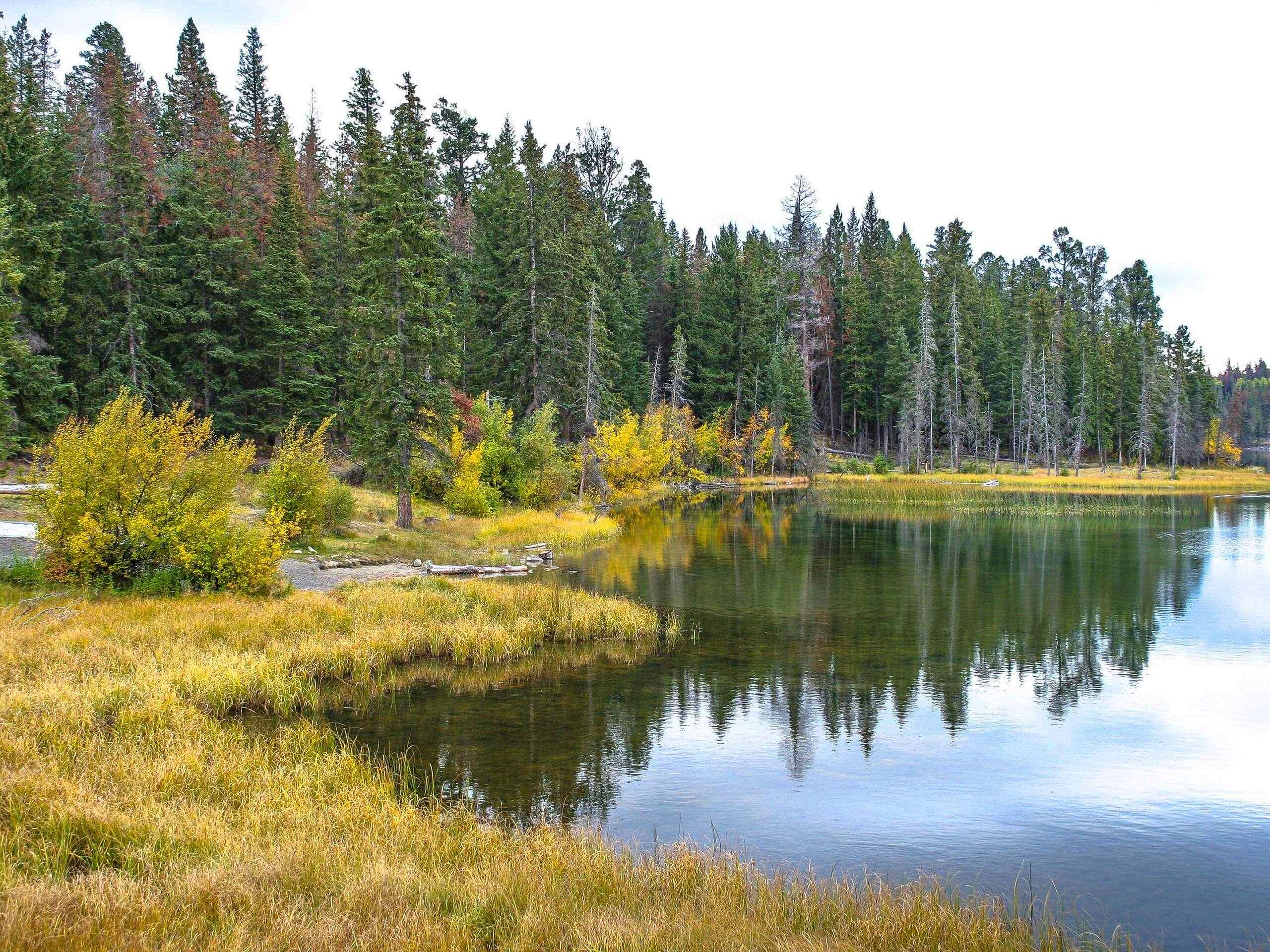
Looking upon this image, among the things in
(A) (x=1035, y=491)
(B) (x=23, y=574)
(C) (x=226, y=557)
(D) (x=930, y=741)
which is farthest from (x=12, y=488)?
(A) (x=1035, y=491)

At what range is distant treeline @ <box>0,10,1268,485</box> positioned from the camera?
35.3 meters

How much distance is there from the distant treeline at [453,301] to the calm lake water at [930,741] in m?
18.9

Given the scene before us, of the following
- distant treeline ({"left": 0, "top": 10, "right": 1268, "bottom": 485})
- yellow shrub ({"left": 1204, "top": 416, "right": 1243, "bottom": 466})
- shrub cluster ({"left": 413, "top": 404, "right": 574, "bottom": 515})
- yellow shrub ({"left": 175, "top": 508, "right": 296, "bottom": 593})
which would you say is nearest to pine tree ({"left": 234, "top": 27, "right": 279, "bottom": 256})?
distant treeline ({"left": 0, "top": 10, "right": 1268, "bottom": 485})

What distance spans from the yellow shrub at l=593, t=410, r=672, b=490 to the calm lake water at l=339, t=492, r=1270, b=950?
30752 millimetres

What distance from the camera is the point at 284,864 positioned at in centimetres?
718

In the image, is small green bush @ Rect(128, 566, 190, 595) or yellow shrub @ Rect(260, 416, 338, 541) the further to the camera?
yellow shrub @ Rect(260, 416, 338, 541)

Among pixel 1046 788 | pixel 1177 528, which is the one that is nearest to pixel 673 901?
pixel 1046 788

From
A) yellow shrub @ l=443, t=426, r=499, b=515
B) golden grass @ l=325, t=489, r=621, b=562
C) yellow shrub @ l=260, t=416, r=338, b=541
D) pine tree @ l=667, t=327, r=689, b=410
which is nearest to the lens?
yellow shrub @ l=260, t=416, r=338, b=541

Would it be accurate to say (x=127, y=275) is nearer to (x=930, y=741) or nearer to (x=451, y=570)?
(x=451, y=570)

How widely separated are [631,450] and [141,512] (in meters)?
43.5

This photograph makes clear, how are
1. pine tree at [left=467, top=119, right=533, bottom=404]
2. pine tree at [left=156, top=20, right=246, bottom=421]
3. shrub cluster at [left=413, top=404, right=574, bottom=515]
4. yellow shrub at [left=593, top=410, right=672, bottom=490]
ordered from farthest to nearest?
yellow shrub at [left=593, top=410, right=672, bottom=490]
pine tree at [left=467, top=119, right=533, bottom=404]
pine tree at [left=156, top=20, right=246, bottom=421]
shrub cluster at [left=413, top=404, right=574, bottom=515]

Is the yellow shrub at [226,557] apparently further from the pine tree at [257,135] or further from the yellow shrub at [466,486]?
the pine tree at [257,135]

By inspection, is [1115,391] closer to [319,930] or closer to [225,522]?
[225,522]

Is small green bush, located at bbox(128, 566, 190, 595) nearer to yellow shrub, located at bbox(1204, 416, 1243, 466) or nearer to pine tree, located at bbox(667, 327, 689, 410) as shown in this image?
pine tree, located at bbox(667, 327, 689, 410)
